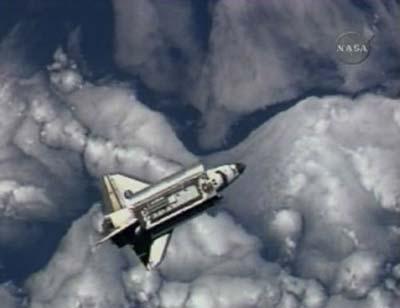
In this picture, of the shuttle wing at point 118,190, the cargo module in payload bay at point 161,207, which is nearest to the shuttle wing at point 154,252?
the cargo module in payload bay at point 161,207

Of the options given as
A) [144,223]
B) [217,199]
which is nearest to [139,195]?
[144,223]

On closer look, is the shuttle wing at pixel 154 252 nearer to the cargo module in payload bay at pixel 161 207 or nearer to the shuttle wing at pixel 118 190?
the cargo module in payload bay at pixel 161 207

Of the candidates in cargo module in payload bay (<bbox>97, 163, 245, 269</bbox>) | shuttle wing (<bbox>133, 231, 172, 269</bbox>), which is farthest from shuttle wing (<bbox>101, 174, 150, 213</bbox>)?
shuttle wing (<bbox>133, 231, 172, 269</bbox>)

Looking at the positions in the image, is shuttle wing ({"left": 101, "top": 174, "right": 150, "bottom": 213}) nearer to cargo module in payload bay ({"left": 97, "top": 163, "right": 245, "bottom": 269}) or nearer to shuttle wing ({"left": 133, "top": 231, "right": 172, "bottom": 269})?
cargo module in payload bay ({"left": 97, "top": 163, "right": 245, "bottom": 269})

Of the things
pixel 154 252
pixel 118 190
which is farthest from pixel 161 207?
pixel 118 190

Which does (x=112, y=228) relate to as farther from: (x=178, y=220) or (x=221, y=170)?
(x=221, y=170)
